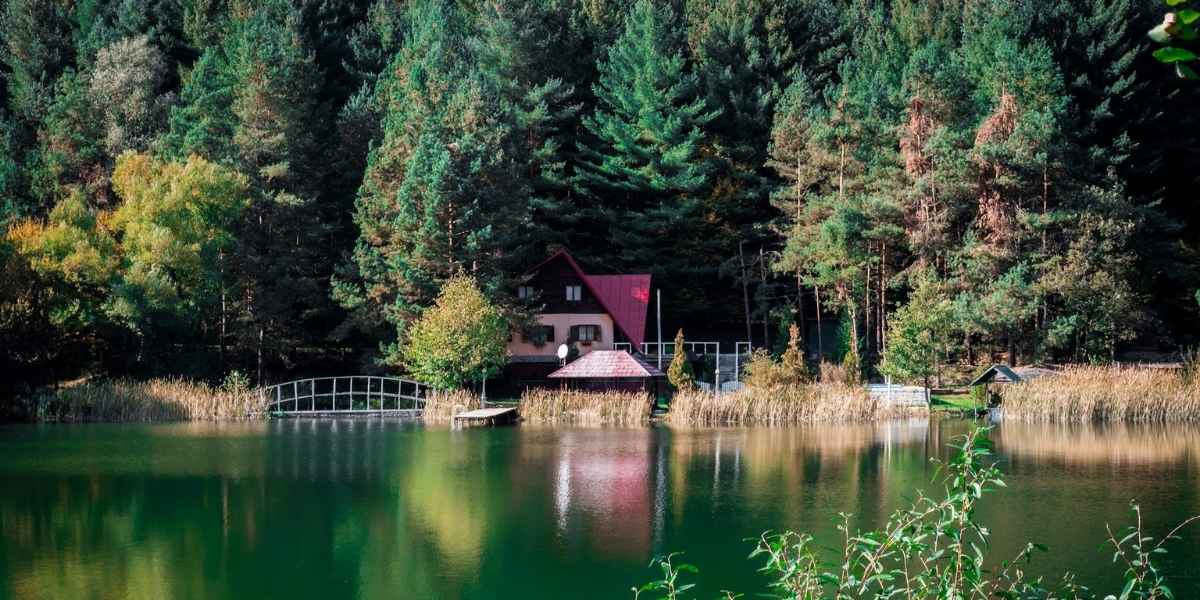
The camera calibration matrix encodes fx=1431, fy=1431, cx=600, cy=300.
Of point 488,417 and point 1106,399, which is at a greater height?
point 1106,399

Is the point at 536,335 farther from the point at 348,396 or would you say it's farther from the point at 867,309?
the point at 867,309

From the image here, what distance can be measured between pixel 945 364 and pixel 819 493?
2130 centimetres

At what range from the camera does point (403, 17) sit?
215 feet

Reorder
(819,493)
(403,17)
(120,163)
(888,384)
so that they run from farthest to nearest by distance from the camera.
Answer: (403,17)
(120,163)
(888,384)
(819,493)

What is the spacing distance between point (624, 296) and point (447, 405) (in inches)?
415

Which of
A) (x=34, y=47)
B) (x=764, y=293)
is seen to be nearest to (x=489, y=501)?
(x=764, y=293)

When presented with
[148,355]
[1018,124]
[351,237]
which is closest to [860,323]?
[1018,124]

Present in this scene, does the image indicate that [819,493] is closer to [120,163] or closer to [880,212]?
[880,212]

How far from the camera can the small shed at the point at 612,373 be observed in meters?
43.8

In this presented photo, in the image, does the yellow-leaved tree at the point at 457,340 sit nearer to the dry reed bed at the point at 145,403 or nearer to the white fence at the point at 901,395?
the dry reed bed at the point at 145,403

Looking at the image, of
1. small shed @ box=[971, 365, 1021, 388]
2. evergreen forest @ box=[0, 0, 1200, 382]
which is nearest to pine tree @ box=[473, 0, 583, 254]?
evergreen forest @ box=[0, 0, 1200, 382]

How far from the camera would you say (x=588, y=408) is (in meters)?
41.3

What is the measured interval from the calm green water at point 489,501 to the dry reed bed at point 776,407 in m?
1.56

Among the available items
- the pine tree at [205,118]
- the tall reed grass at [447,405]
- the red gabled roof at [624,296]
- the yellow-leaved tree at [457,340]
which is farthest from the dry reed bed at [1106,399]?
the pine tree at [205,118]
